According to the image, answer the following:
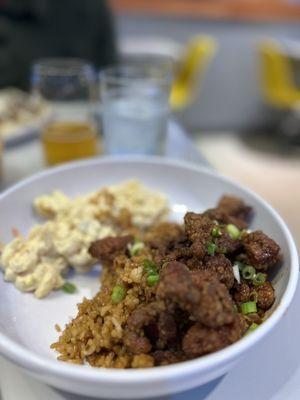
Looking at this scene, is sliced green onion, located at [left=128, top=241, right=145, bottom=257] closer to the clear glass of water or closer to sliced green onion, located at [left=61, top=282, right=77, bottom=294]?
sliced green onion, located at [left=61, top=282, right=77, bottom=294]

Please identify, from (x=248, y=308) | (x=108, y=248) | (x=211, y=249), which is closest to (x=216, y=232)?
(x=211, y=249)

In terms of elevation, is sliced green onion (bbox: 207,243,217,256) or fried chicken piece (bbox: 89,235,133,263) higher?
sliced green onion (bbox: 207,243,217,256)

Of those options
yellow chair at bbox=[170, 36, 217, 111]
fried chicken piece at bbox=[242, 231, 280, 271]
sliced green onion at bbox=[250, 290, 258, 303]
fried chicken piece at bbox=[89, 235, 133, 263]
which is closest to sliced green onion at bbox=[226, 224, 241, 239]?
fried chicken piece at bbox=[242, 231, 280, 271]

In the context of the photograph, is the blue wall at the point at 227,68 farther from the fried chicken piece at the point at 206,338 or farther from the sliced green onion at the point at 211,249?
the fried chicken piece at the point at 206,338

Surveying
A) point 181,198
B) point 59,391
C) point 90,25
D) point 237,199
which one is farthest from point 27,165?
point 90,25

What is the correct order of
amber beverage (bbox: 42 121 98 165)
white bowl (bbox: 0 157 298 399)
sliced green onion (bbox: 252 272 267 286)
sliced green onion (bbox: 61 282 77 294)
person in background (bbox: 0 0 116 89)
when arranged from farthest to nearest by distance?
1. person in background (bbox: 0 0 116 89)
2. amber beverage (bbox: 42 121 98 165)
3. sliced green onion (bbox: 61 282 77 294)
4. sliced green onion (bbox: 252 272 267 286)
5. white bowl (bbox: 0 157 298 399)

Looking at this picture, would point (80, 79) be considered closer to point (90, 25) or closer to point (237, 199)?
point (237, 199)
